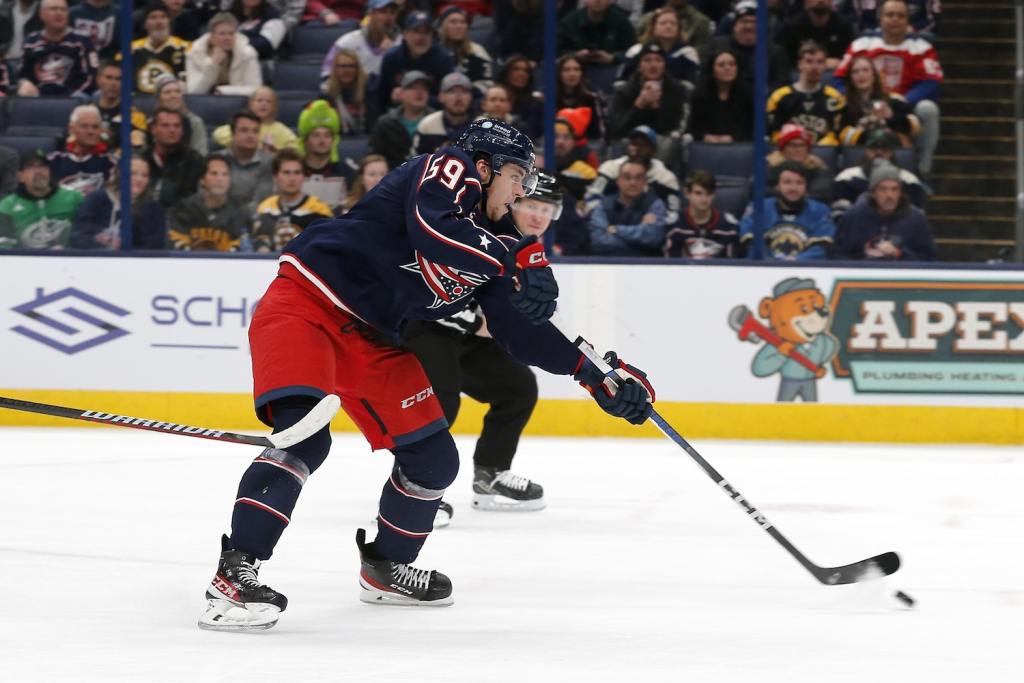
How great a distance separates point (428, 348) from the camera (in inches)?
180

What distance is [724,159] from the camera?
6.46 m

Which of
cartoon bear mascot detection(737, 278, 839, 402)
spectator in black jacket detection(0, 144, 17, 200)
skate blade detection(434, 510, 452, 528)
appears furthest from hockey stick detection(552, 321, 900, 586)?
spectator in black jacket detection(0, 144, 17, 200)

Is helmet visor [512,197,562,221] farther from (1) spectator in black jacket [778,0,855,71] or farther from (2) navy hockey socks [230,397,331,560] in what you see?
(1) spectator in black jacket [778,0,855,71]

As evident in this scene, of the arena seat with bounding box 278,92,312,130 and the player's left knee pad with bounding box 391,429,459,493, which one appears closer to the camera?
the player's left knee pad with bounding box 391,429,459,493

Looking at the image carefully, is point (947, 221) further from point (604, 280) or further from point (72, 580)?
point (72, 580)

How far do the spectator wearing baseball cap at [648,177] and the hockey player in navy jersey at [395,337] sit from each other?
3091 mm

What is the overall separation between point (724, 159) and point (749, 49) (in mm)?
513

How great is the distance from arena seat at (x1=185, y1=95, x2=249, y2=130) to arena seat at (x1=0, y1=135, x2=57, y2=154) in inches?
24.8

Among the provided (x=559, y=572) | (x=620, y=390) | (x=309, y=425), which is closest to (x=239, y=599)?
(x=309, y=425)

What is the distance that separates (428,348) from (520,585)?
1157 mm

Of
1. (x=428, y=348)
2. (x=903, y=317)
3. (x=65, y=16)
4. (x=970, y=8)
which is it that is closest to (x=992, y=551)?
(x=428, y=348)

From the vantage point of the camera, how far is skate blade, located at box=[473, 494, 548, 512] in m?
4.73

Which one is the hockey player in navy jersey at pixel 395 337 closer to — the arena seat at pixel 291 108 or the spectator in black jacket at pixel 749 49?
the spectator in black jacket at pixel 749 49

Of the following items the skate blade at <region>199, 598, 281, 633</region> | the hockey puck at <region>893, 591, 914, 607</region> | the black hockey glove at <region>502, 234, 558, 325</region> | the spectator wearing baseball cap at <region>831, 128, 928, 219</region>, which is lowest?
the hockey puck at <region>893, 591, 914, 607</region>
